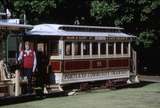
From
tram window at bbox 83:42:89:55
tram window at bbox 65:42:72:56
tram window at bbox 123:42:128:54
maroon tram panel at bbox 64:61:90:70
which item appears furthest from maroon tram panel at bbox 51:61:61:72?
tram window at bbox 123:42:128:54

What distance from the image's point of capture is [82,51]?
21.7 m

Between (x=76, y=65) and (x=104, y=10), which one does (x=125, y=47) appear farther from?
(x=104, y=10)

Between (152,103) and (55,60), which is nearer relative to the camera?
(152,103)

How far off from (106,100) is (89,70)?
3.49 meters

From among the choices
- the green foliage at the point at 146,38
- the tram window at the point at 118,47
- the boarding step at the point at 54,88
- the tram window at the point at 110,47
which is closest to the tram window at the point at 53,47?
the boarding step at the point at 54,88

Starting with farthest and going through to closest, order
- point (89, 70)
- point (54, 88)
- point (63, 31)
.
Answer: point (89, 70)
point (63, 31)
point (54, 88)

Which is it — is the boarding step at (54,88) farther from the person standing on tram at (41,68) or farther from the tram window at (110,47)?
the tram window at (110,47)

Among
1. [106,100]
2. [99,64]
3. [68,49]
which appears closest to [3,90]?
[106,100]

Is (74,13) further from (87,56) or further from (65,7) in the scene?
(87,56)

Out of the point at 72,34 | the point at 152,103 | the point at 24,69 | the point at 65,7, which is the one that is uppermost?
the point at 65,7

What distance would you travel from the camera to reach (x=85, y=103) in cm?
1778

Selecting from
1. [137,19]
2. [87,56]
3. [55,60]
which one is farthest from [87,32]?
[137,19]

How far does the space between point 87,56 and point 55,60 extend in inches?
77.1

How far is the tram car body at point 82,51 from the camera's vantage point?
67.3 feet
